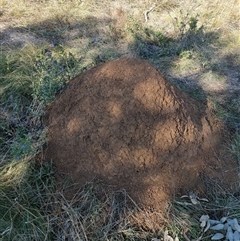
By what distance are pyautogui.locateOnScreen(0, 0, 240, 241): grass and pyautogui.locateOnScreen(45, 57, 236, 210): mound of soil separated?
0.34ft

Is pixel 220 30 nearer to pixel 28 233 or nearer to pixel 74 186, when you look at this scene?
pixel 74 186

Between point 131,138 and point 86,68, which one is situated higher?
point 131,138

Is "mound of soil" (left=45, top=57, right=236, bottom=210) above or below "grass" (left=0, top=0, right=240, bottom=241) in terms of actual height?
above

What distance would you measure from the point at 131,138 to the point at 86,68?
1277 mm

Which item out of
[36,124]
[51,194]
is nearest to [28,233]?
[51,194]

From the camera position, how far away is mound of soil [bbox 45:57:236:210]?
253 centimetres

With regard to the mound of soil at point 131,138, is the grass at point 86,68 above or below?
below

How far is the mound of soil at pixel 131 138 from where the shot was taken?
253 centimetres

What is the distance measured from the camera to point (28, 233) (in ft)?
7.48

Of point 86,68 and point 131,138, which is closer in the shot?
point 131,138

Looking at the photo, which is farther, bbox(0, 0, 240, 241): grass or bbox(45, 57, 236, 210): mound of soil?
bbox(45, 57, 236, 210): mound of soil

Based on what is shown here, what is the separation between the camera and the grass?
7.81 ft

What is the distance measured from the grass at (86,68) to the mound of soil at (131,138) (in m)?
0.10

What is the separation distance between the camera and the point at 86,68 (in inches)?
143
